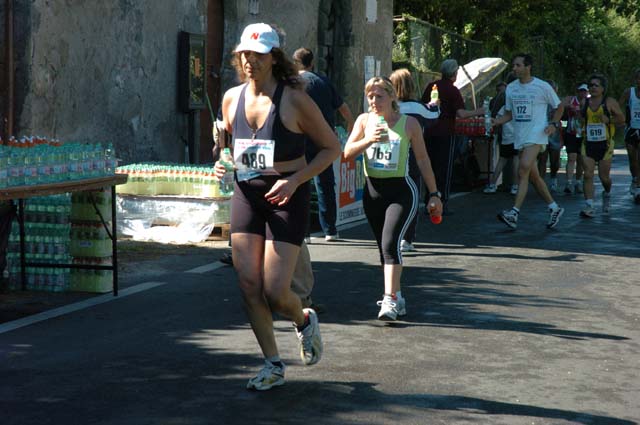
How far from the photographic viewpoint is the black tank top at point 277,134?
609cm

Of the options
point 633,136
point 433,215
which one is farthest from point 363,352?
point 633,136

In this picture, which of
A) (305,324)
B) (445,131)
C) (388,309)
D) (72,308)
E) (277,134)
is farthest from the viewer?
(445,131)

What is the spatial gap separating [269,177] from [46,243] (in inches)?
152

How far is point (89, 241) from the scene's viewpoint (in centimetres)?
938

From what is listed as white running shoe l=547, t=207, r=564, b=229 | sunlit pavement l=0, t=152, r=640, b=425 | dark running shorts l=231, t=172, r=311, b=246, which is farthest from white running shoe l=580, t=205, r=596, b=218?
dark running shorts l=231, t=172, r=311, b=246

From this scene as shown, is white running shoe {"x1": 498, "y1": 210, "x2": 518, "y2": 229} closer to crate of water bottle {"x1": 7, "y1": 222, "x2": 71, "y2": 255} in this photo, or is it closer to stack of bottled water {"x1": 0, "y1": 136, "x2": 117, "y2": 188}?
stack of bottled water {"x1": 0, "y1": 136, "x2": 117, "y2": 188}

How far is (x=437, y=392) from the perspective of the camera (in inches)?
245

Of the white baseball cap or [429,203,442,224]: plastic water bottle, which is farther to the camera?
[429,203,442,224]: plastic water bottle

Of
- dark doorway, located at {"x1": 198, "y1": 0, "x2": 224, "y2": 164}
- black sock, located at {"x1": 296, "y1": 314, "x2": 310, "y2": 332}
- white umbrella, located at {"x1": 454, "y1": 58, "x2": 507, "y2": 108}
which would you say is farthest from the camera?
white umbrella, located at {"x1": 454, "y1": 58, "x2": 507, "y2": 108}

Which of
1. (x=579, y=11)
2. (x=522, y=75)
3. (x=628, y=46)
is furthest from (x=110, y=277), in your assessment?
(x=628, y=46)

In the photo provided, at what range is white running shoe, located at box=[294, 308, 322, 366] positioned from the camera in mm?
6445

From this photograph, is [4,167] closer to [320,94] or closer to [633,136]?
[320,94]

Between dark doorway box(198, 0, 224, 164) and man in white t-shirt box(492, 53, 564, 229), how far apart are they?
18.0ft

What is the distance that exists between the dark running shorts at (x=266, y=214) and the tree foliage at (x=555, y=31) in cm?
2579
